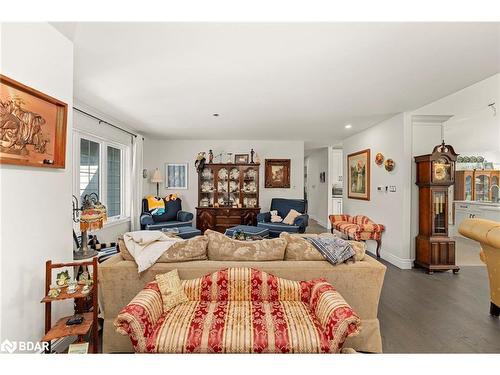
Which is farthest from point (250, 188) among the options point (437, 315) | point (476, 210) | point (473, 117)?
point (476, 210)

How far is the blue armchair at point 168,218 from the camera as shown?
5.08 metres

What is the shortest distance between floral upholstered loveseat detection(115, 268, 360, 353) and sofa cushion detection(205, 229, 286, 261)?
0.51 feet

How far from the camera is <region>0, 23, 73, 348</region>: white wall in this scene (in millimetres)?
1531

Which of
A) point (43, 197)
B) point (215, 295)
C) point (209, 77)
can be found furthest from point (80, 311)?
point (209, 77)

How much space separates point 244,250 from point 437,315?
2.12 meters

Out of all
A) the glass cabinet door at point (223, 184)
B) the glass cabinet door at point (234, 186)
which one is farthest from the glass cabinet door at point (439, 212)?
the glass cabinet door at point (223, 184)

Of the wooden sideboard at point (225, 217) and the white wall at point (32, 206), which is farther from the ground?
the white wall at point (32, 206)

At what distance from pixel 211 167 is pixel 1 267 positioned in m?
5.00

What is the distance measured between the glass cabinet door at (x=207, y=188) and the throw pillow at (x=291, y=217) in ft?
6.53

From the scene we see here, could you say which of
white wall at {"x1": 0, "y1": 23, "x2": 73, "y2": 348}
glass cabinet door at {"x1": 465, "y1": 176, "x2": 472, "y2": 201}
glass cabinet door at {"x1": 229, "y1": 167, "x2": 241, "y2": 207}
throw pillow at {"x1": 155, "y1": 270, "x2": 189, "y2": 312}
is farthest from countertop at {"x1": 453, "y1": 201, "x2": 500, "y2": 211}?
white wall at {"x1": 0, "y1": 23, "x2": 73, "y2": 348}

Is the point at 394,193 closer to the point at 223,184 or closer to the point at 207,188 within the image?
the point at 223,184

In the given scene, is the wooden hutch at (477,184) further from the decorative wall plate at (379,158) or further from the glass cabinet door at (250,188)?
the glass cabinet door at (250,188)

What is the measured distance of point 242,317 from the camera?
1.69 m

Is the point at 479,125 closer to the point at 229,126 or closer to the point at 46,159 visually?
the point at 229,126
